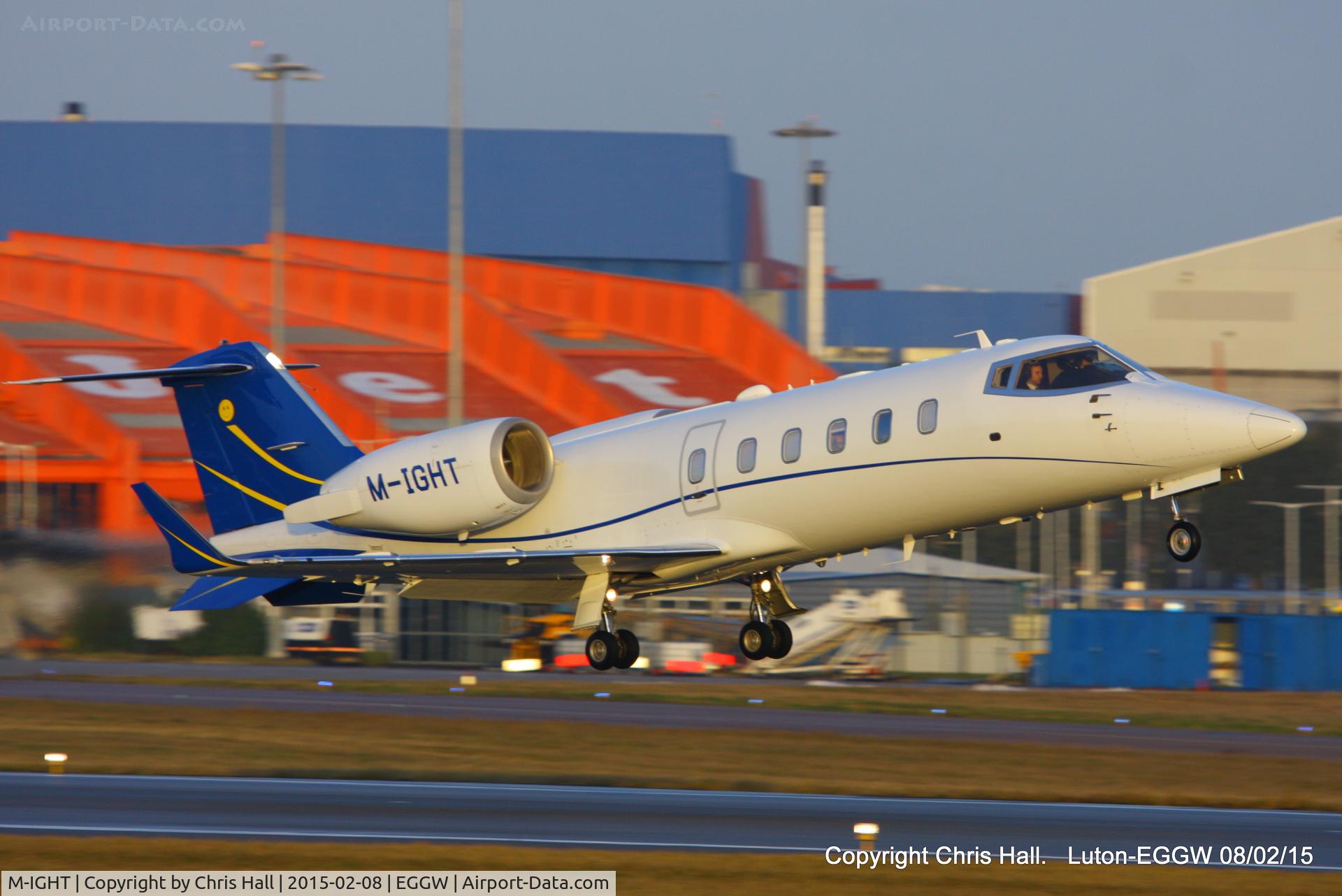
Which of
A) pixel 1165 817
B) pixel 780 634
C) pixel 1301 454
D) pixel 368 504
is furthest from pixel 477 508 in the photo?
pixel 1301 454

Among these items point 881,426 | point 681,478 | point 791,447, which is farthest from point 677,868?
point 881,426

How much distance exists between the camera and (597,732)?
30.4 m

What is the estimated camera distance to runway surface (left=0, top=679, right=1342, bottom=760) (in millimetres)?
30312

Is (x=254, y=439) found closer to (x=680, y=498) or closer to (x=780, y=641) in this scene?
(x=680, y=498)

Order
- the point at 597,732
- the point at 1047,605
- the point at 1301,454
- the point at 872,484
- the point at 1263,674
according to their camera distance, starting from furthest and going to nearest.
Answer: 1. the point at 1301,454
2. the point at 1047,605
3. the point at 1263,674
4. the point at 597,732
5. the point at 872,484

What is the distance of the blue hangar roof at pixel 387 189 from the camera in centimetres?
6531

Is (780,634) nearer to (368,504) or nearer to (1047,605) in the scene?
(368,504)

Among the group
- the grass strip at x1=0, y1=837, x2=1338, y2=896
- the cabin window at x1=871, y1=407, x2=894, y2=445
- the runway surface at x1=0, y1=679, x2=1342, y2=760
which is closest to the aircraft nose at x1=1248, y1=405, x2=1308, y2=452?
the cabin window at x1=871, y1=407, x2=894, y2=445

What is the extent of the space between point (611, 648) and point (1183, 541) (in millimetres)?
6823

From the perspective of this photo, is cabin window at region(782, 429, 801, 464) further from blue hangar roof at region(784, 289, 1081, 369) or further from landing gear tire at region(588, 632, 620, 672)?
blue hangar roof at region(784, 289, 1081, 369)

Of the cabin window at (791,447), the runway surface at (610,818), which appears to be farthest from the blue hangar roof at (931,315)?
the cabin window at (791,447)

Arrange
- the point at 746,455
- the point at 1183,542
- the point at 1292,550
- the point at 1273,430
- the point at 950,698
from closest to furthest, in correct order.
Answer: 1. the point at 1273,430
2. the point at 1183,542
3. the point at 746,455
4. the point at 950,698
5. the point at 1292,550

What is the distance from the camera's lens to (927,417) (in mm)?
16984

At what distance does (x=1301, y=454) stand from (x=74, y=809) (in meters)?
51.8
